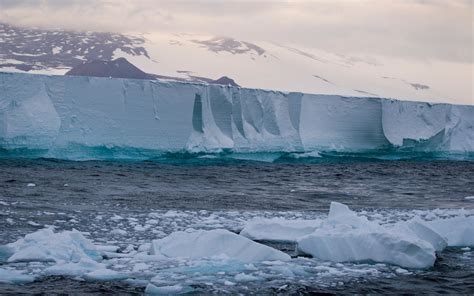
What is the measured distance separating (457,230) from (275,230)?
1733 mm

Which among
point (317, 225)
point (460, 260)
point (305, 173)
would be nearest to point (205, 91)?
point (305, 173)

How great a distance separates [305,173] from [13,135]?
6.14m

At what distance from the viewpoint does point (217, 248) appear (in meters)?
6.09

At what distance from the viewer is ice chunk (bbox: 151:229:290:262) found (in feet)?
19.6

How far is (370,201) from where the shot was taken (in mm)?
10922

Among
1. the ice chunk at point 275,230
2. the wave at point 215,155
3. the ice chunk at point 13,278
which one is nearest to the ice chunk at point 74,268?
the ice chunk at point 13,278

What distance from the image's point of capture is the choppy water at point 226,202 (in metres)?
5.34

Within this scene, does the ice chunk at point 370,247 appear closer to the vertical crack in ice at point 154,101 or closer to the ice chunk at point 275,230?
the ice chunk at point 275,230

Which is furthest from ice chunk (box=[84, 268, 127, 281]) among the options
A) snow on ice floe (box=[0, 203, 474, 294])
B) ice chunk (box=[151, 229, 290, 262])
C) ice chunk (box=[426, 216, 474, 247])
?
ice chunk (box=[426, 216, 474, 247])

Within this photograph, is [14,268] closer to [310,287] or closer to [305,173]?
[310,287]

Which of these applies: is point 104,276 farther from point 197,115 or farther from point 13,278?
point 197,115

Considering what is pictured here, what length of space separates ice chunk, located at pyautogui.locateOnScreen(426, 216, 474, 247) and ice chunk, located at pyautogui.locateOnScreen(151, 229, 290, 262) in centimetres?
191

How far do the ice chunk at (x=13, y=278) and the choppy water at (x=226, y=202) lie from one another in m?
0.09

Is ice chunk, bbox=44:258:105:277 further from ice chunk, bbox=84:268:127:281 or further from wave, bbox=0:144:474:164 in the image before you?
wave, bbox=0:144:474:164
